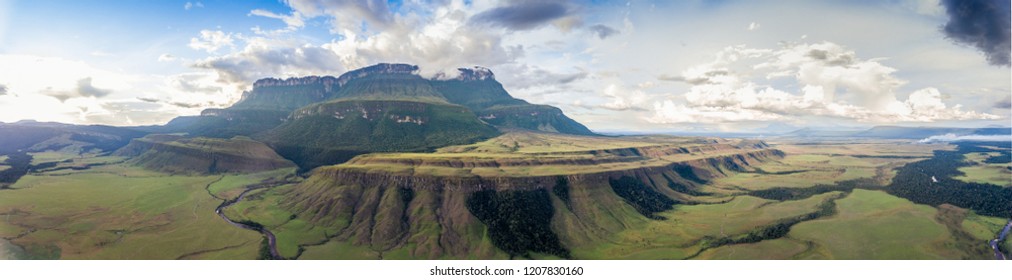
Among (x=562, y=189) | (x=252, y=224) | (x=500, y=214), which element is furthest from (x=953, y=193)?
(x=252, y=224)

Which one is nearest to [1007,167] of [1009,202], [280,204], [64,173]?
[1009,202]

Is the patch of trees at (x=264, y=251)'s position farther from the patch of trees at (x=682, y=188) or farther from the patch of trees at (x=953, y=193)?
the patch of trees at (x=953, y=193)

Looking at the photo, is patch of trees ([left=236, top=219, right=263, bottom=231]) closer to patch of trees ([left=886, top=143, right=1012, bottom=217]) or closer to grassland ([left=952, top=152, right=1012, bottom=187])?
patch of trees ([left=886, top=143, right=1012, bottom=217])

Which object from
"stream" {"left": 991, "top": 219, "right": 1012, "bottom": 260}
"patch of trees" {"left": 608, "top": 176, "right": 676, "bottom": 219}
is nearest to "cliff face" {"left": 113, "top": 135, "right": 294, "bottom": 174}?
"patch of trees" {"left": 608, "top": 176, "right": 676, "bottom": 219}

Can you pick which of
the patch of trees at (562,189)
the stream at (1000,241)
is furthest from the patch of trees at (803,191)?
the patch of trees at (562,189)

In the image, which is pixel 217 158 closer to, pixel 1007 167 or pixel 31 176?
pixel 31 176
